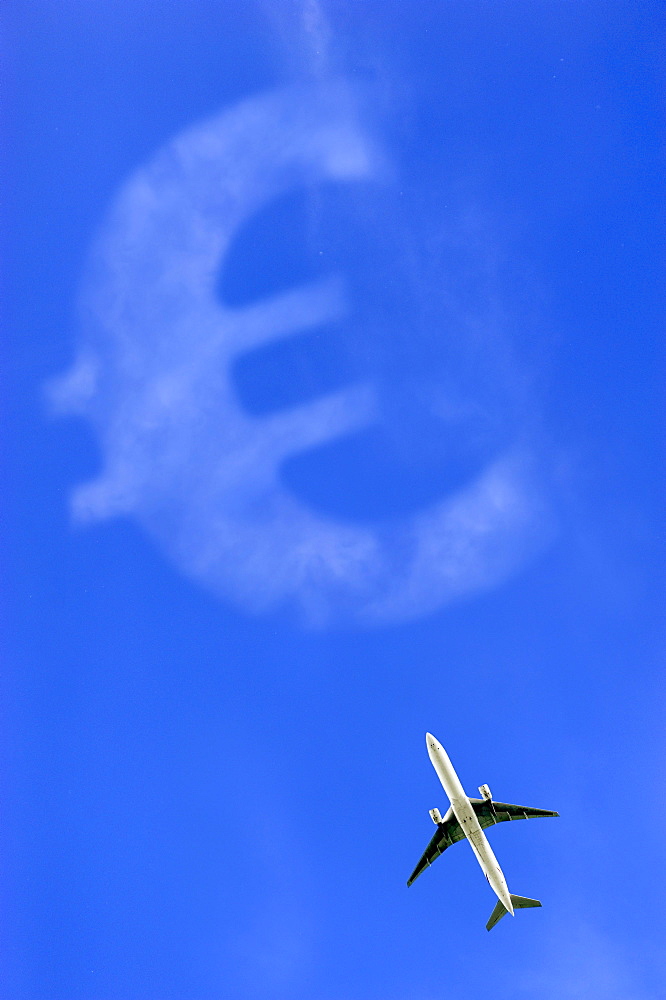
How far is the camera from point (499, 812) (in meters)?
105

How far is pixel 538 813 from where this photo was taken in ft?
347

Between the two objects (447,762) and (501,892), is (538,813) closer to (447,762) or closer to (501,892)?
(501,892)

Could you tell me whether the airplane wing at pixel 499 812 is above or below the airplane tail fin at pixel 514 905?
above

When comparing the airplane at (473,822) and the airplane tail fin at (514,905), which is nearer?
the airplane at (473,822)

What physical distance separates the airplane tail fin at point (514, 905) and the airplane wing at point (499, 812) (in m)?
12.4

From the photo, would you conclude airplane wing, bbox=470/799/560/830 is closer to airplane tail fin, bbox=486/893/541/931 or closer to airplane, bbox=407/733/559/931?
airplane, bbox=407/733/559/931

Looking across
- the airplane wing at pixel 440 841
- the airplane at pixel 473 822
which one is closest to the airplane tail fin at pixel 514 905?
the airplane at pixel 473 822

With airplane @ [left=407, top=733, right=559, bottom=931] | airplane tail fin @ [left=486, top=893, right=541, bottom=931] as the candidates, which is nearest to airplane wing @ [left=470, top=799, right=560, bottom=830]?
airplane @ [left=407, top=733, right=559, bottom=931]

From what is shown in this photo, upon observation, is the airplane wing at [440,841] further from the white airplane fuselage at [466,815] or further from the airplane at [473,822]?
the white airplane fuselage at [466,815]

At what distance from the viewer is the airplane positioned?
3770 inches

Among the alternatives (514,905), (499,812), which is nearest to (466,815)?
(499,812)

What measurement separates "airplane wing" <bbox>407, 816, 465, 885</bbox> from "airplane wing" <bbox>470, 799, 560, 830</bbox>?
349cm

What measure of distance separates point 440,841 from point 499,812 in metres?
9.48

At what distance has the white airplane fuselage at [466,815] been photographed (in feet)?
A: 314
